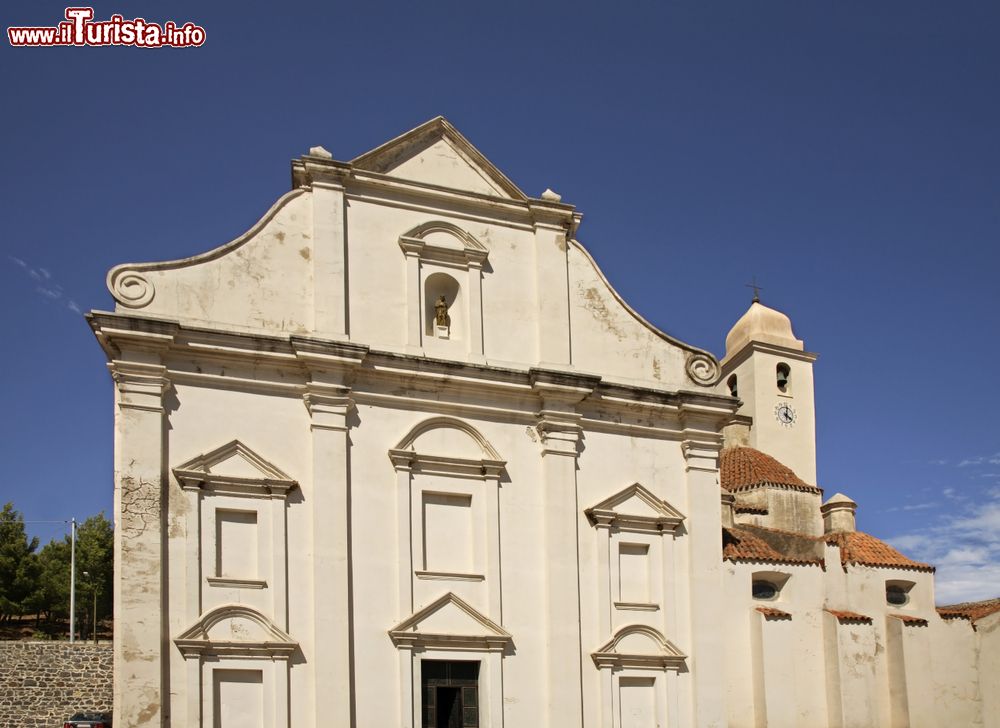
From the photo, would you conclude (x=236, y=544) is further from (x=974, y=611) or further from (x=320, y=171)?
(x=974, y=611)

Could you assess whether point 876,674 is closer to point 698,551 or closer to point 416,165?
point 698,551

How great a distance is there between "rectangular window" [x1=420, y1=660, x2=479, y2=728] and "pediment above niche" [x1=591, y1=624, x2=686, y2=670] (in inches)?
95.8

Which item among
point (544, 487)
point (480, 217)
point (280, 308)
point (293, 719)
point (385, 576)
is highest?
point (480, 217)

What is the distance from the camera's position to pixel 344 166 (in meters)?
23.0

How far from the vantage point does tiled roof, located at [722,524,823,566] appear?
27.3 m

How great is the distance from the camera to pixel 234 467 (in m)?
20.6

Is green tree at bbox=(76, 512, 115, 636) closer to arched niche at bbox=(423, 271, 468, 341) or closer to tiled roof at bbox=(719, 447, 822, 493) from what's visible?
tiled roof at bbox=(719, 447, 822, 493)

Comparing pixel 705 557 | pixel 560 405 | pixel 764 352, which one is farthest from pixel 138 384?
pixel 764 352

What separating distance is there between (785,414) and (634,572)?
18.7 meters

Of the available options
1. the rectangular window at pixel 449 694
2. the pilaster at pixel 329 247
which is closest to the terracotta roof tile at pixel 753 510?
the rectangular window at pixel 449 694

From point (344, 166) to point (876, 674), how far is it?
54.8ft

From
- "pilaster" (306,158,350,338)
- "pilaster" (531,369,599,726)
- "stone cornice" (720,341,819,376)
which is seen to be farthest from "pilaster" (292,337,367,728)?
"stone cornice" (720,341,819,376)

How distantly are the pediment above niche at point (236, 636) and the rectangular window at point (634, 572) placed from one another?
661 cm

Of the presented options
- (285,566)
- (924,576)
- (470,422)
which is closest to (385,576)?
(285,566)
